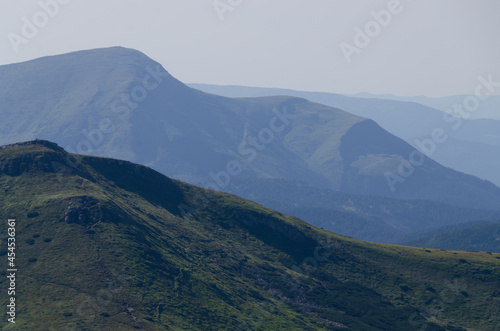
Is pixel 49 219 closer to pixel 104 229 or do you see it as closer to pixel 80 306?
pixel 104 229

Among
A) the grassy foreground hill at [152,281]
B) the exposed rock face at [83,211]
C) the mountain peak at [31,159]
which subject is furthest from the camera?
the mountain peak at [31,159]

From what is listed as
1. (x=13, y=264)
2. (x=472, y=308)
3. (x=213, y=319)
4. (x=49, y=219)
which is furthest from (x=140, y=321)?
(x=472, y=308)

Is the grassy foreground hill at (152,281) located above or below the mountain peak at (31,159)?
below

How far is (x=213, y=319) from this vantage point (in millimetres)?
142875

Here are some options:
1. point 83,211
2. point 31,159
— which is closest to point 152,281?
point 83,211

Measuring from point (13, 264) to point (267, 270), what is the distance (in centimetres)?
8438

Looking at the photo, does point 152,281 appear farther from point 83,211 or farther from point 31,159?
point 31,159

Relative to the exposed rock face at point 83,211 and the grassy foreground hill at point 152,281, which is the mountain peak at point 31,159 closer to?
the grassy foreground hill at point 152,281

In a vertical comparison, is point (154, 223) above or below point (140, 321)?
above

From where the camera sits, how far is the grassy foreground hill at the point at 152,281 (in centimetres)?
13012

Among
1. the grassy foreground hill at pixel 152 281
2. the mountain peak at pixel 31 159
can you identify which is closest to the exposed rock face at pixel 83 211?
the grassy foreground hill at pixel 152 281

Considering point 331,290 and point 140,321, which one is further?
point 331,290

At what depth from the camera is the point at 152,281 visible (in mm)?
145125

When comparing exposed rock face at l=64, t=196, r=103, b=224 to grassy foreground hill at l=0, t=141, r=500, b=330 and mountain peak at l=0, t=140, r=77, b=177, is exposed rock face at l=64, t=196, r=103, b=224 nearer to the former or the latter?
grassy foreground hill at l=0, t=141, r=500, b=330
